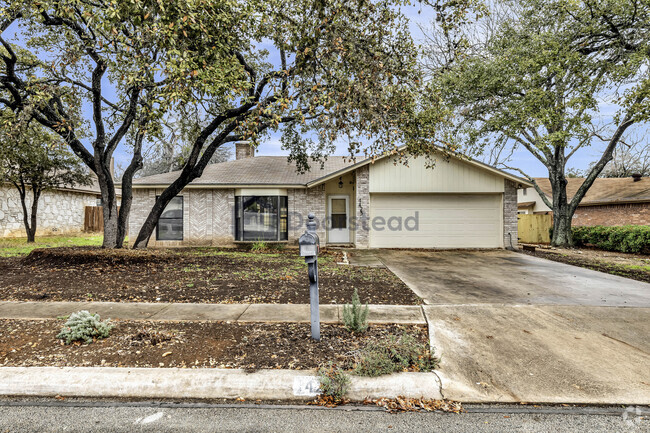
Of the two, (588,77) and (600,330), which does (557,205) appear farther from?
(600,330)

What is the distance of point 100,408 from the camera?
9.43ft

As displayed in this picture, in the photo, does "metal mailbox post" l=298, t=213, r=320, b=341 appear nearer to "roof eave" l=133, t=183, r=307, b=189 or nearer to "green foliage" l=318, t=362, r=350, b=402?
"green foliage" l=318, t=362, r=350, b=402

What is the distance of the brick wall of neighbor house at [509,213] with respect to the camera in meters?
13.8

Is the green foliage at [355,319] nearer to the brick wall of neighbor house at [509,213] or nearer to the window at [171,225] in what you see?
the brick wall of neighbor house at [509,213]

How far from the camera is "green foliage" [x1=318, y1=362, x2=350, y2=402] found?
3.00m

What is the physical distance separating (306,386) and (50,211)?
23.2 metres

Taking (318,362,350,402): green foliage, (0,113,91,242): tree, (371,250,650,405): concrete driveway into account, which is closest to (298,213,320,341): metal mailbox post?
(318,362,350,402): green foliage

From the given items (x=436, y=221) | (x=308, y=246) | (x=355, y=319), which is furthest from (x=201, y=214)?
(x=308, y=246)

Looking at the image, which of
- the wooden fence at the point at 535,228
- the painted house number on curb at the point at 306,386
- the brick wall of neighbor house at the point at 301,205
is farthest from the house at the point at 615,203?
the painted house number on curb at the point at 306,386

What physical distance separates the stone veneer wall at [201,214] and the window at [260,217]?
38cm

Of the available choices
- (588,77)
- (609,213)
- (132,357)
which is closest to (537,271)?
(588,77)

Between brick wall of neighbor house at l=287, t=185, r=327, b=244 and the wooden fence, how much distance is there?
1256cm

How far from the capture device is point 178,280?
23.4 feet

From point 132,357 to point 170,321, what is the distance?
3.40 feet
